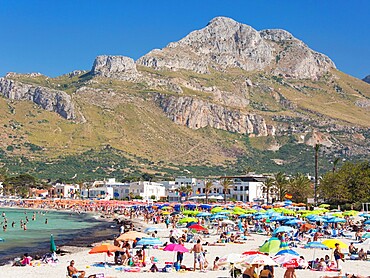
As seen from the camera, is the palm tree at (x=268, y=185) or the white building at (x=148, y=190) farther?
the white building at (x=148, y=190)

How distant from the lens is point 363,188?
235ft

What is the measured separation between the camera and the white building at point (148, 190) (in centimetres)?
12377

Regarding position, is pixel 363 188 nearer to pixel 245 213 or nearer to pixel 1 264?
pixel 245 213

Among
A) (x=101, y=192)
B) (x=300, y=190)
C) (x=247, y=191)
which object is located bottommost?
(x=101, y=192)

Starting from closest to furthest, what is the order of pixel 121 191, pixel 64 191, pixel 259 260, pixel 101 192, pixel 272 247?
pixel 259 260 < pixel 272 247 < pixel 121 191 < pixel 101 192 < pixel 64 191

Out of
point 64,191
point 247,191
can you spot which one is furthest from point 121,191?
point 247,191

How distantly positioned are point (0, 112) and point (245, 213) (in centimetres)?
16016

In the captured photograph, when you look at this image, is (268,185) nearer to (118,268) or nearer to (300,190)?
(300,190)

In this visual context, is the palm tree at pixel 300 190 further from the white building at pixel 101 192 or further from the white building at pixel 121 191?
the white building at pixel 101 192

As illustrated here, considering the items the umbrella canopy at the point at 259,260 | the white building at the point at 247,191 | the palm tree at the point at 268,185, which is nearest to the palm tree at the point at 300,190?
the palm tree at the point at 268,185

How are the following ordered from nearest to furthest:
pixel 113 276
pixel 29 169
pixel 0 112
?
pixel 113 276 → pixel 29 169 → pixel 0 112

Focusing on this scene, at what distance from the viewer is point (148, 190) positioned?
124812mm

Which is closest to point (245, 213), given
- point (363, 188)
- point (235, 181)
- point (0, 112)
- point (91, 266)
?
point (363, 188)

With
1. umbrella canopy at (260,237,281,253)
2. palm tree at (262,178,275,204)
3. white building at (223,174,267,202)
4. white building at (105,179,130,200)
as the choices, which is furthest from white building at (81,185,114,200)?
umbrella canopy at (260,237,281,253)
